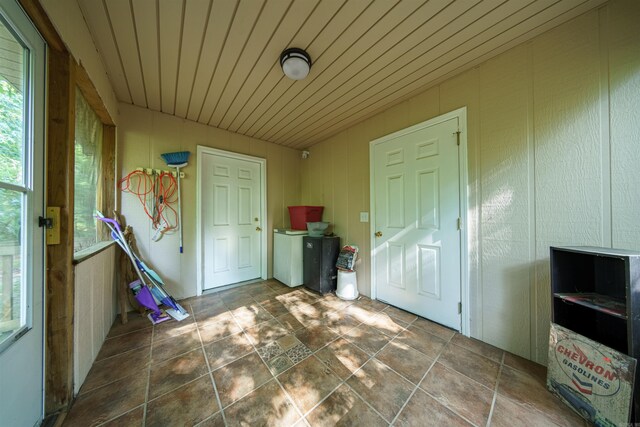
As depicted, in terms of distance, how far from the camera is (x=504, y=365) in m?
1.45

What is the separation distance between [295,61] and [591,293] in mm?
2535

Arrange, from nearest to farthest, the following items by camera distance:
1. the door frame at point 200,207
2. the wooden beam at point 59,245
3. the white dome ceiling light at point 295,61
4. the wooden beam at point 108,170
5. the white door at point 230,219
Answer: the wooden beam at point 59,245 → the white dome ceiling light at point 295,61 → the wooden beam at point 108,170 → the door frame at point 200,207 → the white door at point 230,219

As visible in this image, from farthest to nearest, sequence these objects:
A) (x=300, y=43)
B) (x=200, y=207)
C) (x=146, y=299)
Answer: (x=200, y=207) → (x=146, y=299) → (x=300, y=43)

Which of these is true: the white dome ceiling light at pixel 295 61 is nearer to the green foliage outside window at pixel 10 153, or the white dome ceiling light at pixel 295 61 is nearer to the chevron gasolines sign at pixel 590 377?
the green foliage outside window at pixel 10 153

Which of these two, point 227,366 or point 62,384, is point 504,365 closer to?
point 227,366

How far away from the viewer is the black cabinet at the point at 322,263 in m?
2.71

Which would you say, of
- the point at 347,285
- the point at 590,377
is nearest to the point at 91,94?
the point at 347,285

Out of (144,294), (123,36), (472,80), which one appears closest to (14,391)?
(144,294)

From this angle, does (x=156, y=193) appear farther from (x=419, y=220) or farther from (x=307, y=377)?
(x=419, y=220)

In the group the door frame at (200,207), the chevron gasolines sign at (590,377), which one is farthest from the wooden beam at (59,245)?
the chevron gasolines sign at (590,377)

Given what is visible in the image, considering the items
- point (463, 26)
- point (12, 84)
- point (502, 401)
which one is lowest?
point (502, 401)

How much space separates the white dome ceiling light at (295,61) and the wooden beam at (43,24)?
47.3 inches

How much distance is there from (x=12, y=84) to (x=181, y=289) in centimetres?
230

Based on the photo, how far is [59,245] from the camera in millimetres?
1088
